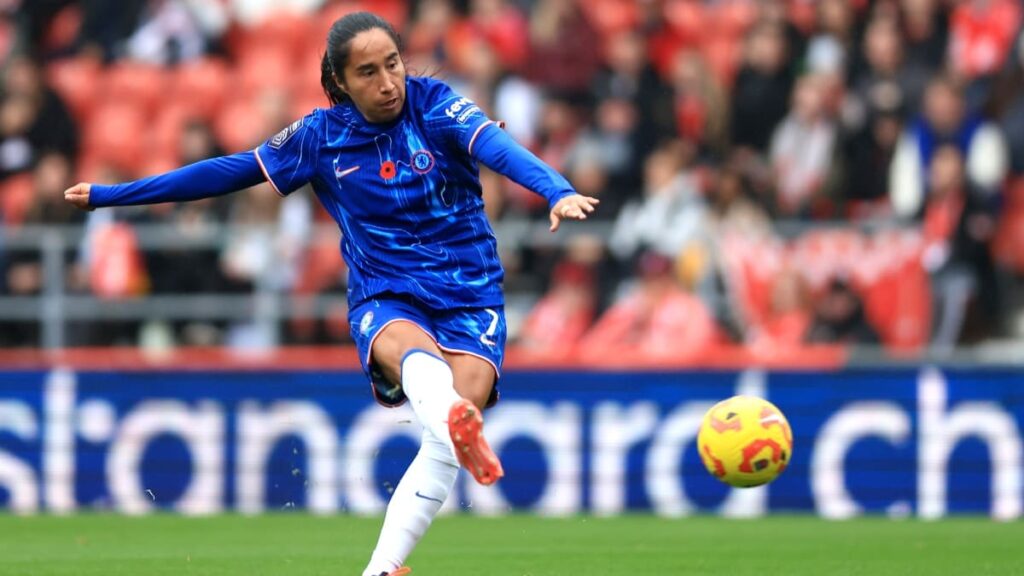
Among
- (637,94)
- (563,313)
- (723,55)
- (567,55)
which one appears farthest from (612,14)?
(563,313)

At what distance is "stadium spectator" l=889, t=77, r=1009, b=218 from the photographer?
14734 millimetres

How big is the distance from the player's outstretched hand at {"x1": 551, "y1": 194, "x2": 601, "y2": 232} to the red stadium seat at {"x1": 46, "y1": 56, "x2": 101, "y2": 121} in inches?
471

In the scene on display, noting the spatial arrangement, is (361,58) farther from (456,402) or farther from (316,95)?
(316,95)

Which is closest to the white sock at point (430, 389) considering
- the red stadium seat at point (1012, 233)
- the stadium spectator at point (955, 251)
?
the stadium spectator at point (955, 251)

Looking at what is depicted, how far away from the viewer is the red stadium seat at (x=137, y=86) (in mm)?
17641

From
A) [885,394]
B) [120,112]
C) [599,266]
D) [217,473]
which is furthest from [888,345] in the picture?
[120,112]

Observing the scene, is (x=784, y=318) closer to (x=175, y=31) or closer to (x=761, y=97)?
(x=761, y=97)

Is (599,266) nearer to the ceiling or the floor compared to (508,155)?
nearer to the ceiling

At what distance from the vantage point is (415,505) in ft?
23.8

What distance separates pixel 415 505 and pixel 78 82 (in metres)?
11.7

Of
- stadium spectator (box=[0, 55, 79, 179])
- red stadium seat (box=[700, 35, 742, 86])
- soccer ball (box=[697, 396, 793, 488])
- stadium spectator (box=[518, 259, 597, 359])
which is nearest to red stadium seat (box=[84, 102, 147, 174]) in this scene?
stadium spectator (box=[0, 55, 79, 179])

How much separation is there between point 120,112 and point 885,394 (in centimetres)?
795

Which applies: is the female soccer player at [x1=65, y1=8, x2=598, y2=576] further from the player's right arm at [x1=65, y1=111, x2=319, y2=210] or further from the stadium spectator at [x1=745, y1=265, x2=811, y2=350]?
the stadium spectator at [x1=745, y1=265, x2=811, y2=350]

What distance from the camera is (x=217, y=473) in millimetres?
14234
